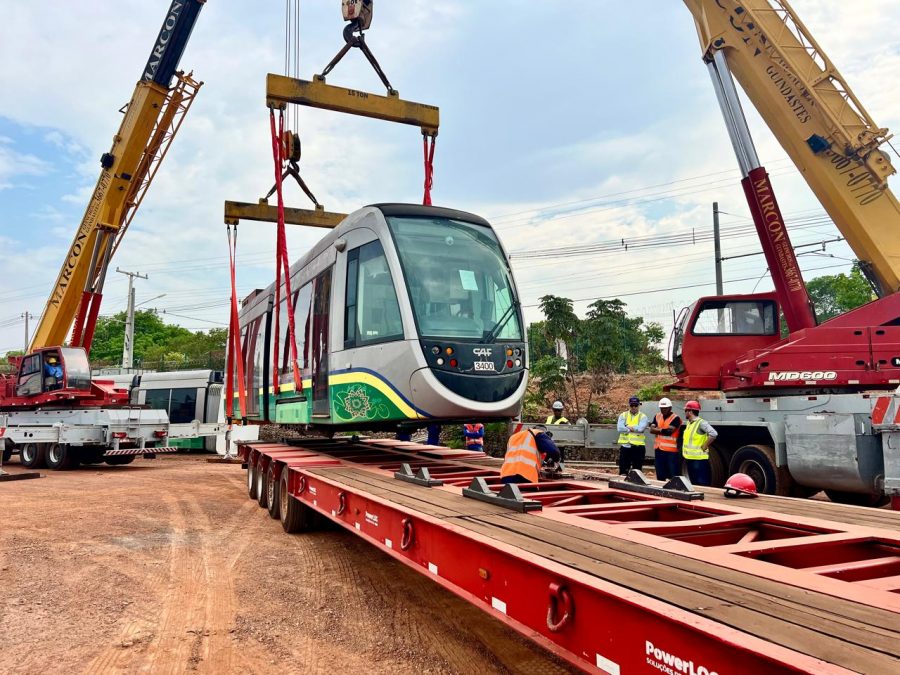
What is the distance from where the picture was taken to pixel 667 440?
30.5 ft

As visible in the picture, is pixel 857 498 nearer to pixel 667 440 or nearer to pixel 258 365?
pixel 667 440

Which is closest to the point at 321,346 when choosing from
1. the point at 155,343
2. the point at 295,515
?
the point at 295,515

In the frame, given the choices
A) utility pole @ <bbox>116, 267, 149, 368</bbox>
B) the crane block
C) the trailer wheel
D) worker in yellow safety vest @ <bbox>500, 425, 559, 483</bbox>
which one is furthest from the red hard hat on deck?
utility pole @ <bbox>116, 267, 149, 368</bbox>

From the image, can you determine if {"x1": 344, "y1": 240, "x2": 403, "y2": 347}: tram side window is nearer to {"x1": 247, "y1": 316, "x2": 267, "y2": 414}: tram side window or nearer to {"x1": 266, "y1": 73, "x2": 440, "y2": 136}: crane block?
{"x1": 266, "y1": 73, "x2": 440, "y2": 136}: crane block

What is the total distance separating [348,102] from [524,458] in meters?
5.44

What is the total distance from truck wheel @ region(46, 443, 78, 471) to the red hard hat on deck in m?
15.6

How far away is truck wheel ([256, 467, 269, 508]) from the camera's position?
32.1 ft

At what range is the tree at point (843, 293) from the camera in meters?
28.6

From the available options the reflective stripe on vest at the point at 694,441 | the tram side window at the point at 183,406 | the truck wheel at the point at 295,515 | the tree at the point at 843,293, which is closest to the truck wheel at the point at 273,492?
the truck wheel at the point at 295,515

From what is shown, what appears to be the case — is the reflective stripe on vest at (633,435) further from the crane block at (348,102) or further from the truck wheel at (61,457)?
the truck wheel at (61,457)

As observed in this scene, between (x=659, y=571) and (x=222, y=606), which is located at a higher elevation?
(x=659, y=571)

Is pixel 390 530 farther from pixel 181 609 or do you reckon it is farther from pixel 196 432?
pixel 196 432

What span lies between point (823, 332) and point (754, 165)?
2971 millimetres

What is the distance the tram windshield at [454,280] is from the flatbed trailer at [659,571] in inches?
67.3
